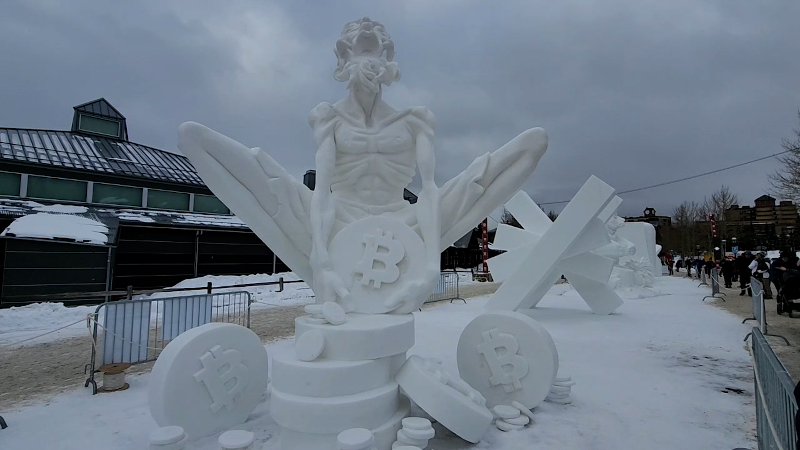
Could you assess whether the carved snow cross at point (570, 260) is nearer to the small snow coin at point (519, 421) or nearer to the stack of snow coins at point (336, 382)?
the small snow coin at point (519, 421)

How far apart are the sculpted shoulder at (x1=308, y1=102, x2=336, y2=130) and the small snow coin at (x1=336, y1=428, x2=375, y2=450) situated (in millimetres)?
3143

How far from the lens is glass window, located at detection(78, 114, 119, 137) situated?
18703 mm

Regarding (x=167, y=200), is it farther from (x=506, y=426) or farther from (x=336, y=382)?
(x=506, y=426)

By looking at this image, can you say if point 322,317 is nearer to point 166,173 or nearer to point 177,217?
point 177,217

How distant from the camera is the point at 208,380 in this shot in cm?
345

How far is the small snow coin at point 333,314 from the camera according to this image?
3397 mm

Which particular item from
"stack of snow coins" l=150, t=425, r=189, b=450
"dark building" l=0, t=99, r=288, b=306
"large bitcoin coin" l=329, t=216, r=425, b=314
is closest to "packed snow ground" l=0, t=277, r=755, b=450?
"stack of snow coins" l=150, t=425, r=189, b=450

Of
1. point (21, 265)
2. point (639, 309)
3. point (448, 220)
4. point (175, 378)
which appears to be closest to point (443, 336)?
point (448, 220)

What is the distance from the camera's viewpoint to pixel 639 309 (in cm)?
1102

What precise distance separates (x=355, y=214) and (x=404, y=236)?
70cm

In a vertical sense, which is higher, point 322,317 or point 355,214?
point 355,214

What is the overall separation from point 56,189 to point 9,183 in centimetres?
129

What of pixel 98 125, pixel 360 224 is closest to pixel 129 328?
pixel 360 224

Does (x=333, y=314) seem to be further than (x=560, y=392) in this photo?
No
